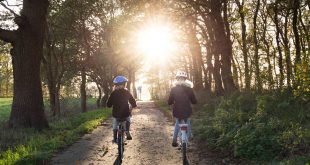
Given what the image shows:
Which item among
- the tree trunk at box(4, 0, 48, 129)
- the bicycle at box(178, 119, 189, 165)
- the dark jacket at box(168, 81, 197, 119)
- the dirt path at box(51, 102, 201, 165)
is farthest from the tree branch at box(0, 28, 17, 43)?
the bicycle at box(178, 119, 189, 165)

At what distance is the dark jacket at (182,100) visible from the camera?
36.3 feet

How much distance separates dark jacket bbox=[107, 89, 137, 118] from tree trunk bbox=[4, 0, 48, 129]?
7571mm

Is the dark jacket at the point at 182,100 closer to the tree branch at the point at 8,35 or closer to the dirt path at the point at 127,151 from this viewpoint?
the dirt path at the point at 127,151

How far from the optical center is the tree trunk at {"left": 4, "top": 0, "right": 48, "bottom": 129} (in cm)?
1812

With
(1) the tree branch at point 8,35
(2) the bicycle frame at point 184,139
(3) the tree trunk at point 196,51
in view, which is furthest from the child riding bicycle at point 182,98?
(3) the tree trunk at point 196,51

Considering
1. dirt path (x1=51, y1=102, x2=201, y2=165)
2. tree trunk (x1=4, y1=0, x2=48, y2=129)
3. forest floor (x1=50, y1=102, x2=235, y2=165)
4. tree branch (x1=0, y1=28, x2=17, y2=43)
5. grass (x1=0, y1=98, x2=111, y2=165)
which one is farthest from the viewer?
tree trunk (x1=4, y1=0, x2=48, y2=129)

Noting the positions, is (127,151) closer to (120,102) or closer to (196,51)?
(120,102)

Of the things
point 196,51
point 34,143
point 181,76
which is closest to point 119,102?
point 181,76

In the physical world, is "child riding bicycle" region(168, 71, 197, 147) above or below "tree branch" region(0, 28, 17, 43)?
below

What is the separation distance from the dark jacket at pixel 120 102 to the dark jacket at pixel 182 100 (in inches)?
53.1

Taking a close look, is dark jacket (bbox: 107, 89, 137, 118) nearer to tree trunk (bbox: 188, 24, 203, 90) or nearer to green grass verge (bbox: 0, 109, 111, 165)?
green grass verge (bbox: 0, 109, 111, 165)

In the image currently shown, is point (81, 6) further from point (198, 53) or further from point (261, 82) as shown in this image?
point (261, 82)

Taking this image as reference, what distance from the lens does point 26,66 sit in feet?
59.9

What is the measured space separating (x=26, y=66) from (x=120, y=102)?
26.2 ft
